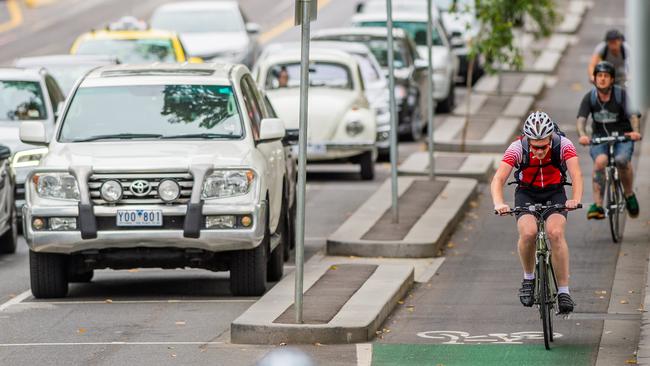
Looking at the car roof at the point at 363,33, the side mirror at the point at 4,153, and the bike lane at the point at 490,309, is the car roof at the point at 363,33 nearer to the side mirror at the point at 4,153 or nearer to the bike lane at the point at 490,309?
the bike lane at the point at 490,309

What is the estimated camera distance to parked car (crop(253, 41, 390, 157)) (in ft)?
84.9

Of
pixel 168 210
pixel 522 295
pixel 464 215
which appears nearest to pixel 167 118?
pixel 168 210

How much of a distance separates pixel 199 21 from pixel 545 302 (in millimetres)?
26965

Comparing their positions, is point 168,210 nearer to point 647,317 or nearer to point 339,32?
point 647,317

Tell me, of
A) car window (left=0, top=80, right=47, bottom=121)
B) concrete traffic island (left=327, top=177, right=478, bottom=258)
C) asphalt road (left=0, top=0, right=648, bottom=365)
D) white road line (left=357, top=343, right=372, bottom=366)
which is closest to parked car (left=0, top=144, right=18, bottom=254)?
asphalt road (left=0, top=0, right=648, bottom=365)

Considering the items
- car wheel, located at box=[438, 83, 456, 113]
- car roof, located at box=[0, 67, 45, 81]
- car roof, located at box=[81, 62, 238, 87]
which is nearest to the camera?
car roof, located at box=[81, 62, 238, 87]

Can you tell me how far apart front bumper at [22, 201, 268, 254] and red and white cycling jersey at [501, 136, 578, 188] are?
2543 millimetres

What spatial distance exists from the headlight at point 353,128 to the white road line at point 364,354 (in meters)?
12.0

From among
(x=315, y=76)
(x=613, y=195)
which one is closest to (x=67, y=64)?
(x=315, y=76)

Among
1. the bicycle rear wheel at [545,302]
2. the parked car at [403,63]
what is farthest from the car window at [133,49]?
the bicycle rear wheel at [545,302]

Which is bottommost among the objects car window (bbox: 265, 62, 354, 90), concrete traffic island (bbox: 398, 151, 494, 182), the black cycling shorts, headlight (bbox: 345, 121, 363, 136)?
concrete traffic island (bbox: 398, 151, 494, 182)

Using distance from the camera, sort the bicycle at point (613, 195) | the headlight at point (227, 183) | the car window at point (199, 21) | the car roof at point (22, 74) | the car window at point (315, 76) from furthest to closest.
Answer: the car window at point (199, 21)
the car window at point (315, 76)
the car roof at point (22, 74)
the bicycle at point (613, 195)
the headlight at point (227, 183)

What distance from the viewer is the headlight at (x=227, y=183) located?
13.8 metres

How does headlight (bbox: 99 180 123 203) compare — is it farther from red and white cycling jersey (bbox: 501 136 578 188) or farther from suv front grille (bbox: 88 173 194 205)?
red and white cycling jersey (bbox: 501 136 578 188)
